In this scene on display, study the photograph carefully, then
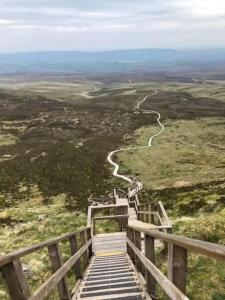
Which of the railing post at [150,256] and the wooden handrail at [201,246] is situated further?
the railing post at [150,256]

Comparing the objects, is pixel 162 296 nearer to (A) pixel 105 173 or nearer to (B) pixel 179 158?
(A) pixel 105 173

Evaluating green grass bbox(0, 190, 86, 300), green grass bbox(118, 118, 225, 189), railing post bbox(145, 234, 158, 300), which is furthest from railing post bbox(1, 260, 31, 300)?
green grass bbox(118, 118, 225, 189)

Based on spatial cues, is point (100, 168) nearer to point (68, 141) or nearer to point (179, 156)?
point (179, 156)

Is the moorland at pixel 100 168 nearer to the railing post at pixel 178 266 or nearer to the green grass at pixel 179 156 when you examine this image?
the green grass at pixel 179 156

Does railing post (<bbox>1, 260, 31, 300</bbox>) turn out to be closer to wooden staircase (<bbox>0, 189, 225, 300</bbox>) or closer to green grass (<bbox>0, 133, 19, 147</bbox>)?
wooden staircase (<bbox>0, 189, 225, 300</bbox>)

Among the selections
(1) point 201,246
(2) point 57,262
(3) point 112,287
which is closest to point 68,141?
(3) point 112,287

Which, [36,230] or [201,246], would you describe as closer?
[201,246]

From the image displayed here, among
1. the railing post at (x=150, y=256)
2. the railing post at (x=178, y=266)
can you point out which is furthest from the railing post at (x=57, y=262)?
the railing post at (x=178, y=266)

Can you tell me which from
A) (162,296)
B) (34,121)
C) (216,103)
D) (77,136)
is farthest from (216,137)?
(162,296)
